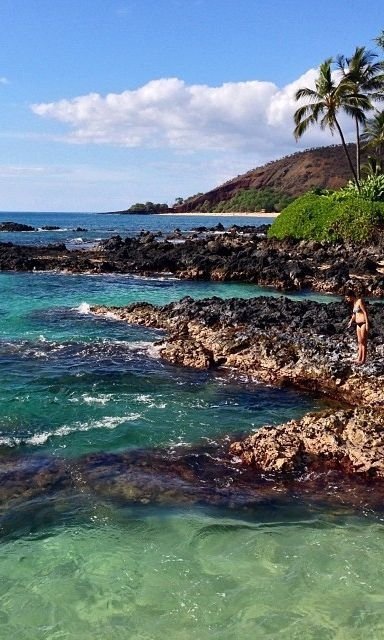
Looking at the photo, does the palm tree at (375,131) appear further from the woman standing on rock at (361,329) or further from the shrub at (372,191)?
the woman standing on rock at (361,329)

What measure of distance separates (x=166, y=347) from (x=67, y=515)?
30.0 ft

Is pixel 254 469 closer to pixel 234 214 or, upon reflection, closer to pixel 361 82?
pixel 361 82

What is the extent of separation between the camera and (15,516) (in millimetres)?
8656

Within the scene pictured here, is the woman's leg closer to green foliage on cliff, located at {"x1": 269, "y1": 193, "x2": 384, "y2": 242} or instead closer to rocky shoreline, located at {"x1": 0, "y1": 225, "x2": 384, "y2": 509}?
rocky shoreline, located at {"x1": 0, "y1": 225, "x2": 384, "y2": 509}

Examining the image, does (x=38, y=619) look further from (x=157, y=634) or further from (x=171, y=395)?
(x=171, y=395)

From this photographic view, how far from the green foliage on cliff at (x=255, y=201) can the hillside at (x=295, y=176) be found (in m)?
2.56

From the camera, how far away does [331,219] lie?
41.0 metres

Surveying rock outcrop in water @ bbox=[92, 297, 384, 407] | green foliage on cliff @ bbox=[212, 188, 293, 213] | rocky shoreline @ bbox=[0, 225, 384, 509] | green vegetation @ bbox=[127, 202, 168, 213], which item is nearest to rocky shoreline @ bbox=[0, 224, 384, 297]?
rocky shoreline @ bbox=[0, 225, 384, 509]

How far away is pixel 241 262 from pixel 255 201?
346 ft

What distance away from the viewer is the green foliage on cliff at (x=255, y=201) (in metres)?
129

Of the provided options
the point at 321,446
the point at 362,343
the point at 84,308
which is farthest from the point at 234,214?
the point at 321,446

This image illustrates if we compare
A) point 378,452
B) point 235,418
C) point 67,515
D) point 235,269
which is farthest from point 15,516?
point 235,269

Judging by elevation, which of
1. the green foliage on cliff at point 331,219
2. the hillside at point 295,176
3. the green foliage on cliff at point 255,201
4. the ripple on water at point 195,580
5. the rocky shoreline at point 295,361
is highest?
the hillside at point 295,176

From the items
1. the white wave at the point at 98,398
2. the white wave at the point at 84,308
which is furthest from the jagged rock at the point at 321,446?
the white wave at the point at 84,308
